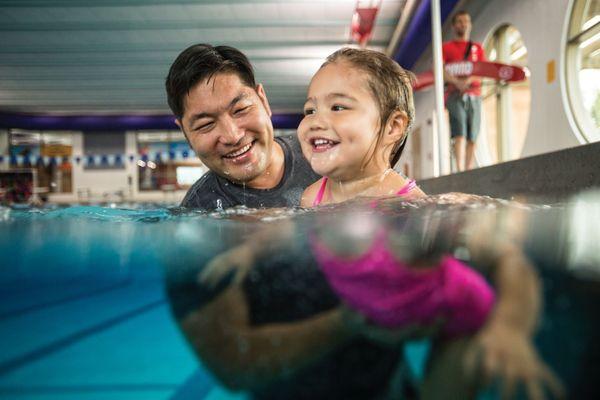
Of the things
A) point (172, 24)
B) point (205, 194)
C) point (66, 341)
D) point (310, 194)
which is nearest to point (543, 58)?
point (310, 194)

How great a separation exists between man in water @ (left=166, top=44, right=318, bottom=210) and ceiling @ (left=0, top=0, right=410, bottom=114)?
6040 millimetres

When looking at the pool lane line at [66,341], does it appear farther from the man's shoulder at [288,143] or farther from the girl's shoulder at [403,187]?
the man's shoulder at [288,143]

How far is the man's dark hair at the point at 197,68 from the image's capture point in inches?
91.8

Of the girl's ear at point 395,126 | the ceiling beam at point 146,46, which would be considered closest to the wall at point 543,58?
the girl's ear at point 395,126

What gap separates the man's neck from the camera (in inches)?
104

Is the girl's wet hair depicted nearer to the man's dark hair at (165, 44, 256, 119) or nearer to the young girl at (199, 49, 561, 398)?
the man's dark hair at (165, 44, 256, 119)

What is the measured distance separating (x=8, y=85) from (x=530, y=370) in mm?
15900

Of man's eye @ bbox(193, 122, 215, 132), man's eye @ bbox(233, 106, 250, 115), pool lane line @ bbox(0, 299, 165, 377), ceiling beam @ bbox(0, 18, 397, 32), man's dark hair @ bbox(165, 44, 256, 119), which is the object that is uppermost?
ceiling beam @ bbox(0, 18, 397, 32)

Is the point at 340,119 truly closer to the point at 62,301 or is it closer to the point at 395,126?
the point at 395,126

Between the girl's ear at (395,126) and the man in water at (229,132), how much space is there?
2.22 feet

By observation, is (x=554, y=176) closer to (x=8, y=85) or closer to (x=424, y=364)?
(x=424, y=364)


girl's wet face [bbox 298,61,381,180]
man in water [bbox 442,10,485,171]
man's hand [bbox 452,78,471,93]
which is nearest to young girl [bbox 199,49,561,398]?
girl's wet face [bbox 298,61,381,180]

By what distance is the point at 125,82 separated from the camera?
512 inches

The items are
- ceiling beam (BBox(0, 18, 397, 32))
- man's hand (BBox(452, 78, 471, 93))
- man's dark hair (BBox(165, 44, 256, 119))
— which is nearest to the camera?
man's dark hair (BBox(165, 44, 256, 119))
